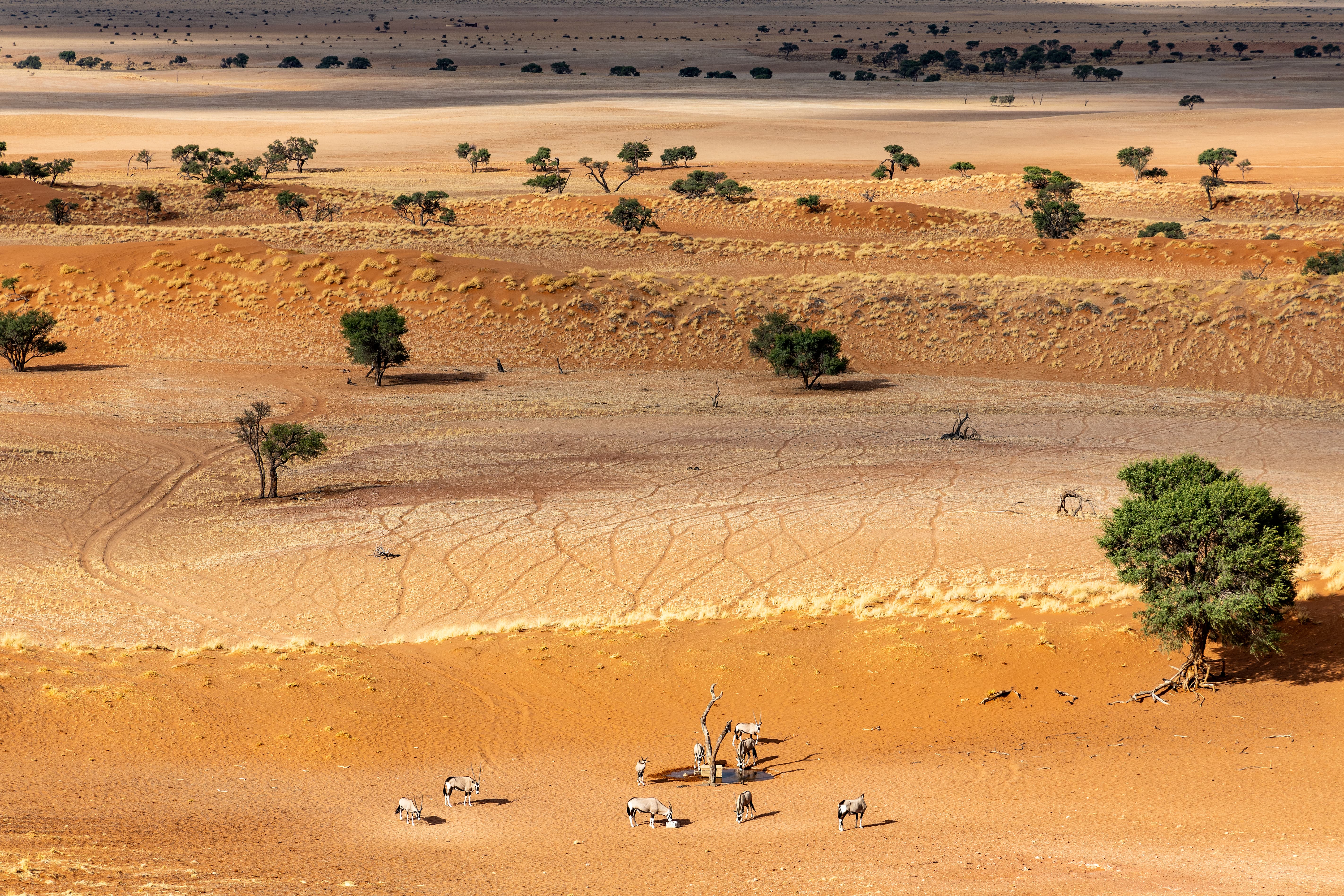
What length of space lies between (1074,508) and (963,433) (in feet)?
29.8

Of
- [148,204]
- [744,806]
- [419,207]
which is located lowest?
[744,806]

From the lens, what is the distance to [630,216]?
246ft

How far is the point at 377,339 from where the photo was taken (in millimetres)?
50156

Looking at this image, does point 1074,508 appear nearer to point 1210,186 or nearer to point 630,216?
point 630,216

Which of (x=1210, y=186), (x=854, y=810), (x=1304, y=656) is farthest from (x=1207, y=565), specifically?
(x=1210, y=186)

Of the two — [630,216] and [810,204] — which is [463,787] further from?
[810,204]

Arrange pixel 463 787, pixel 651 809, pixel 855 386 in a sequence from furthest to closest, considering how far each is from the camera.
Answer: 1. pixel 855 386
2. pixel 463 787
3. pixel 651 809

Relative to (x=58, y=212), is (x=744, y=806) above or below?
below

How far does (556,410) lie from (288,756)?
27.1 m

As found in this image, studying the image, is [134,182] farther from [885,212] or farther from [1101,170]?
[1101,170]

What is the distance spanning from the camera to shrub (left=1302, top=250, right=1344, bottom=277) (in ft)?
189

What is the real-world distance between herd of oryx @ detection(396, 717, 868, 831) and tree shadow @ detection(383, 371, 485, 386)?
33455 mm

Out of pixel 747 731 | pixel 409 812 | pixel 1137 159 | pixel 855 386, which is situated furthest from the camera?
pixel 1137 159

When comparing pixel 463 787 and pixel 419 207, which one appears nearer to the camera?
pixel 463 787
